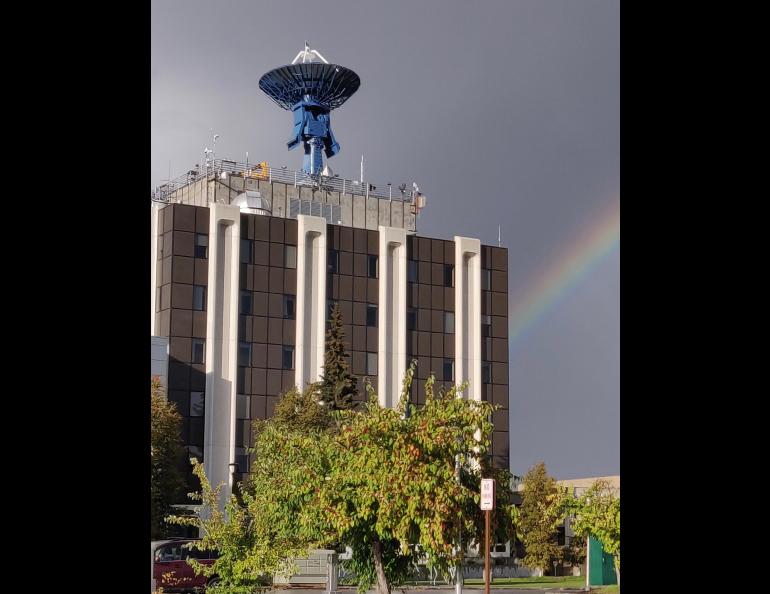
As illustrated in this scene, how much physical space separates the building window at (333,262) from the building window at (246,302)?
16.8 feet

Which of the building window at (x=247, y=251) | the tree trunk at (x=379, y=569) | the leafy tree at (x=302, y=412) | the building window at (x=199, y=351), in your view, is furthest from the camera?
the building window at (x=247, y=251)

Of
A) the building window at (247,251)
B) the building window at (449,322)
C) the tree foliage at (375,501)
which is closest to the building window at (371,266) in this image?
the building window at (449,322)

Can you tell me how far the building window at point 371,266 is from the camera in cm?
7044

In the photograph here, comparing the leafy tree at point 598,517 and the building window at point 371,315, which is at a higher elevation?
the building window at point 371,315

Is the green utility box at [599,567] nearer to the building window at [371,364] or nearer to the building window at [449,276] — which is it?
the building window at [371,364]

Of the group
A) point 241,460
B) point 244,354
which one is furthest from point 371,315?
point 241,460

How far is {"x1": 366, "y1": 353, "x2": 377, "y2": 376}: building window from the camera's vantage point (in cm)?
6906

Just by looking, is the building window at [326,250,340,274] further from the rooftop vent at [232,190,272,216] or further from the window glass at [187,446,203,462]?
the window glass at [187,446,203,462]
